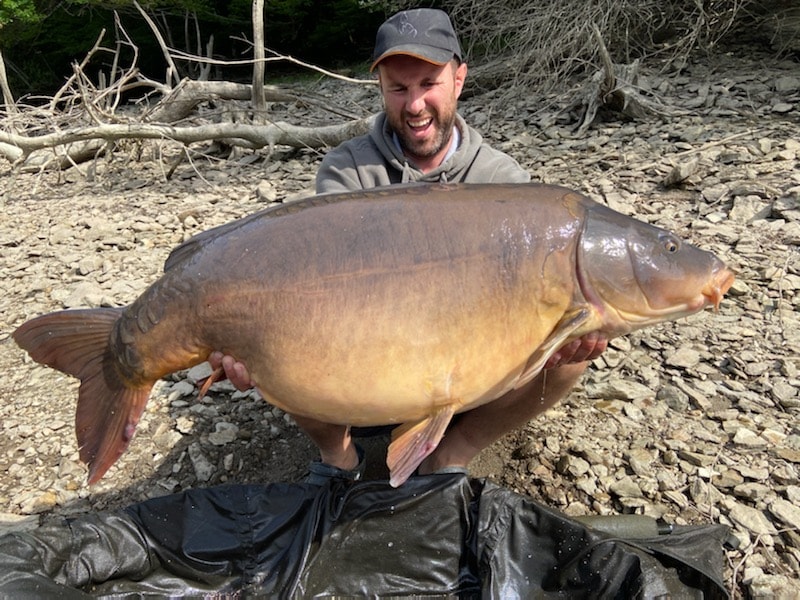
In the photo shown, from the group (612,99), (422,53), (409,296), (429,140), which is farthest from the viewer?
(612,99)

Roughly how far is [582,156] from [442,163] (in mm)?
2820

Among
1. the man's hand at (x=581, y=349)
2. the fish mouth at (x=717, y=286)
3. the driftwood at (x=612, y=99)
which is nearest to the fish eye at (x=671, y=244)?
the fish mouth at (x=717, y=286)

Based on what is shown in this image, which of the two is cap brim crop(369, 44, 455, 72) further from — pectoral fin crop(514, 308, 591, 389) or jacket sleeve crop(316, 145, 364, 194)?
pectoral fin crop(514, 308, 591, 389)

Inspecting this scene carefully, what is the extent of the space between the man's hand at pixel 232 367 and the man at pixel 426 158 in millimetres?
392

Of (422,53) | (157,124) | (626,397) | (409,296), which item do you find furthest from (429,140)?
(157,124)

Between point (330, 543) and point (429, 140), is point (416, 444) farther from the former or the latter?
point (429, 140)

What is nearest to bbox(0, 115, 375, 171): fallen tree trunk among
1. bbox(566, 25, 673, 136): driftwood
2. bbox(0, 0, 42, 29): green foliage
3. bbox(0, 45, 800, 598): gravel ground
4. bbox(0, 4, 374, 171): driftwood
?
bbox(0, 4, 374, 171): driftwood

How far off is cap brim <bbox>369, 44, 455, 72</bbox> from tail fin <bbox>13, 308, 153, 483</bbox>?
116 cm

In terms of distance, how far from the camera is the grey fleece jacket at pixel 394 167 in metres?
2.32

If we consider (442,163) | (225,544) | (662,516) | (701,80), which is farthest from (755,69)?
(225,544)

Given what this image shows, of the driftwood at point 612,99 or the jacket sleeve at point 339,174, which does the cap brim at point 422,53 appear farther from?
the driftwood at point 612,99

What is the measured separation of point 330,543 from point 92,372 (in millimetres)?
812

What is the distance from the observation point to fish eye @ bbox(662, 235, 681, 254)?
1652 millimetres

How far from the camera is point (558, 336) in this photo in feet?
5.11
